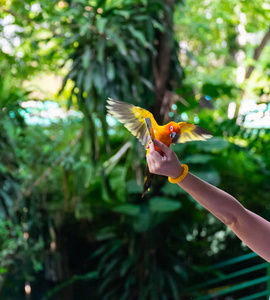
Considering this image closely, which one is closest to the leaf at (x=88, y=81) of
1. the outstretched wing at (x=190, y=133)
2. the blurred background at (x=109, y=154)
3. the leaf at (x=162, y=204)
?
the blurred background at (x=109, y=154)

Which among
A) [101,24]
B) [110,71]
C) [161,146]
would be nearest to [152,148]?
[161,146]

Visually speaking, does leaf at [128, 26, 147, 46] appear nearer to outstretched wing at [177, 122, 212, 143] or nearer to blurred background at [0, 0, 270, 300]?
blurred background at [0, 0, 270, 300]

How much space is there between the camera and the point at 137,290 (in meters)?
2.56

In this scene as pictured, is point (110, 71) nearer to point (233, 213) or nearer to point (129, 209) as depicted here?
point (129, 209)

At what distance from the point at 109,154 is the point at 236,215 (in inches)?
63.4

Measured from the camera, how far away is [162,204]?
7.51 ft

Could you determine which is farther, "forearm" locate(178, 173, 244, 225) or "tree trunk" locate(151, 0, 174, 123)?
→ "tree trunk" locate(151, 0, 174, 123)

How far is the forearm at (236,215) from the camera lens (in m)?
0.52

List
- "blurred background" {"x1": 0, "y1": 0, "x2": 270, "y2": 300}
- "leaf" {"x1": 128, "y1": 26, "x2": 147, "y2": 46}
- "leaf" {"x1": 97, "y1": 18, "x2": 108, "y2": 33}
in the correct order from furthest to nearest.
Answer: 1. "blurred background" {"x1": 0, "y1": 0, "x2": 270, "y2": 300}
2. "leaf" {"x1": 128, "y1": 26, "x2": 147, "y2": 46}
3. "leaf" {"x1": 97, "y1": 18, "x2": 108, "y2": 33}

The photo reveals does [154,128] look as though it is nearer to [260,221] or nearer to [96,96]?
Result: [260,221]

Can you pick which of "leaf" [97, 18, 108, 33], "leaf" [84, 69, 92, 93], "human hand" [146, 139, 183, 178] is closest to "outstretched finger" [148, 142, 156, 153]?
"human hand" [146, 139, 183, 178]

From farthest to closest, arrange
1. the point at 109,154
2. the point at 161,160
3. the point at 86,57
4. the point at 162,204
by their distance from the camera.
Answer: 1. the point at 162,204
2. the point at 109,154
3. the point at 86,57
4. the point at 161,160

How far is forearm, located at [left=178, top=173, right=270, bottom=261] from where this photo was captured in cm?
52

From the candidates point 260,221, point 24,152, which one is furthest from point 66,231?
point 260,221
